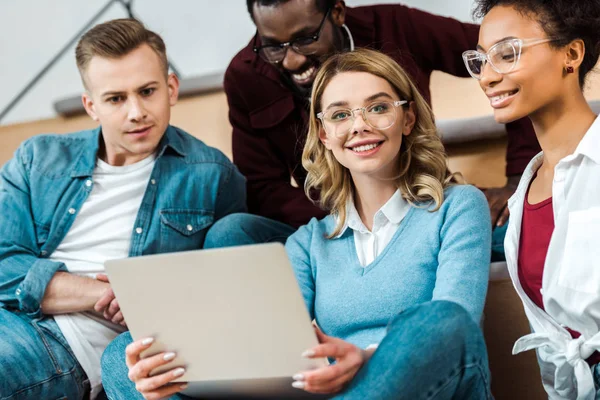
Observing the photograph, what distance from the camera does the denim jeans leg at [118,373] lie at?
48.3 inches

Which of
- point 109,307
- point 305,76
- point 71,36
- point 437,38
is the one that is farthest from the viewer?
point 71,36

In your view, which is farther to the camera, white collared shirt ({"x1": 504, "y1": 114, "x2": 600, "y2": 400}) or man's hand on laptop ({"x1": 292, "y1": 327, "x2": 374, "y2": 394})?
white collared shirt ({"x1": 504, "y1": 114, "x2": 600, "y2": 400})

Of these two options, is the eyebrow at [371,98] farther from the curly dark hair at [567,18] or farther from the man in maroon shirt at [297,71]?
the man in maroon shirt at [297,71]

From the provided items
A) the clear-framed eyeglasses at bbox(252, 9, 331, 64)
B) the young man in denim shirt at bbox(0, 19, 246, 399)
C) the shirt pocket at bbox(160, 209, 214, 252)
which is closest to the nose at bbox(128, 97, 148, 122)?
the young man in denim shirt at bbox(0, 19, 246, 399)

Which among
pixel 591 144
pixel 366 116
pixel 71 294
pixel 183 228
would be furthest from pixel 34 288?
pixel 591 144

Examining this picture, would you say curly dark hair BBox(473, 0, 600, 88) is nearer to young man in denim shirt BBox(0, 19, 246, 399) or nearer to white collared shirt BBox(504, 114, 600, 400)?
white collared shirt BBox(504, 114, 600, 400)

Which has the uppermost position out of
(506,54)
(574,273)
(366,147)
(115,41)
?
(115,41)

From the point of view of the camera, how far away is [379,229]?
4.58 ft

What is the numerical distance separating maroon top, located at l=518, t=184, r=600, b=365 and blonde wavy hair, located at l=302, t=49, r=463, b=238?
17cm

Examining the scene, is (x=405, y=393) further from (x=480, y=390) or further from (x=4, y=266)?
(x=4, y=266)

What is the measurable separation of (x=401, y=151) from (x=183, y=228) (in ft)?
1.70

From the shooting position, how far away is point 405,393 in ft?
3.33

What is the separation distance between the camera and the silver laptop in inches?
39.3

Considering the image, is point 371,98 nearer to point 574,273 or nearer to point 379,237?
point 379,237
